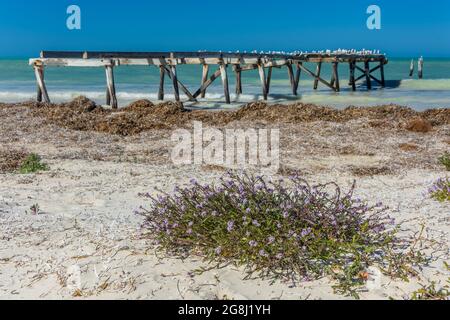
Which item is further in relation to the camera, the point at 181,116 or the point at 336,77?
the point at 336,77

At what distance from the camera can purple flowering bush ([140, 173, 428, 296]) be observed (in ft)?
13.2

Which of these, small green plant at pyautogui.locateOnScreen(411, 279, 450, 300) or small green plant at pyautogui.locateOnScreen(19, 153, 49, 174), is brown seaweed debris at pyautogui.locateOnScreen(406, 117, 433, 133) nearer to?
small green plant at pyautogui.locateOnScreen(19, 153, 49, 174)

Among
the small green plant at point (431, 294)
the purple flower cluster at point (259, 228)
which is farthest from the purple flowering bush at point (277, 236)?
the small green plant at point (431, 294)

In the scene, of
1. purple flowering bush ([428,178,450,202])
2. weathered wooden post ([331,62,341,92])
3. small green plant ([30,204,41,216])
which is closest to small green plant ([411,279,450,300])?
purple flowering bush ([428,178,450,202])

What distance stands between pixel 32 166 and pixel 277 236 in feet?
19.8

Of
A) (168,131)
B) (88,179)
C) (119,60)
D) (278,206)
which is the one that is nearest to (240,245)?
(278,206)

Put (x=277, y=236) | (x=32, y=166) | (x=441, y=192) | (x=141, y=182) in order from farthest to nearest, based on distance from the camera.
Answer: (x=32, y=166)
(x=141, y=182)
(x=441, y=192)
(x=277, y=236)

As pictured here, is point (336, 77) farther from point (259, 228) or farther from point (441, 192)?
point (259, 228)

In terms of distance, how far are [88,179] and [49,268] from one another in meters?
3.92

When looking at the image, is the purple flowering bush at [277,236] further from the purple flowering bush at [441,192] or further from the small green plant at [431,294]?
the purple flowering bush at [441,192]

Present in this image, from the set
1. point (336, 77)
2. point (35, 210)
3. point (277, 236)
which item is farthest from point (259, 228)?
point (336, 77)

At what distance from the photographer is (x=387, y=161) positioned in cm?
1038

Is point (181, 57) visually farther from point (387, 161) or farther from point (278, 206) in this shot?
point (278, 206)

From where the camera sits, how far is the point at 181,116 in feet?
55.0
